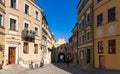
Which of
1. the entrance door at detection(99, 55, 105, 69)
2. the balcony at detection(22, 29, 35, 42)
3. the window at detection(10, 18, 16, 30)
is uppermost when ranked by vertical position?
the window at detection(10, 18, 16, 30)

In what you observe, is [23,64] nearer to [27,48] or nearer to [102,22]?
[27,48]

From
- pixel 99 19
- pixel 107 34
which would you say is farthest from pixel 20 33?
pixel 107 34

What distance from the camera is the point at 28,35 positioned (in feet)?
116

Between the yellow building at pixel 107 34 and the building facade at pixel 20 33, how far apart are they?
10402 millimetres

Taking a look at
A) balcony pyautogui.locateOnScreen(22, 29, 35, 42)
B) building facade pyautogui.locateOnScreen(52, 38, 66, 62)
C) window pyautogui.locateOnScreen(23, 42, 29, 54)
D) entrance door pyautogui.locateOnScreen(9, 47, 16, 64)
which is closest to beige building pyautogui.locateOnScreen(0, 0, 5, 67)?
entrance door pyautogui.locateOnScreen(9, 47, 16, 64)

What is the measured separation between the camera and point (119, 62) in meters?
24.4

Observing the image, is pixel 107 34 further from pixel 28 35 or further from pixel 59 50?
pixel 59 50

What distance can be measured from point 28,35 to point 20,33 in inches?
77.3

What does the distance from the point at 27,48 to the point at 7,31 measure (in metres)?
6.59

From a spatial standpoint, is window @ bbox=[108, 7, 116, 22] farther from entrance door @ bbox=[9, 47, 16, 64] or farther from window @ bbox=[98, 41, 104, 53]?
entrance door @ bbox=[9, 47, 16, 64]

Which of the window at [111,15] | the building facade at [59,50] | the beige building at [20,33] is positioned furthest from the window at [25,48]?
the building facade at [59,50]

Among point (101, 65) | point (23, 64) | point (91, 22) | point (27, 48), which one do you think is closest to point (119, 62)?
point (101, 65)

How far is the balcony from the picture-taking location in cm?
3424

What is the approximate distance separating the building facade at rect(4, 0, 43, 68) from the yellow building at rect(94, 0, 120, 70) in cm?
1040
